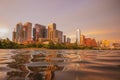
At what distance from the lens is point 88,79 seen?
3295 mm

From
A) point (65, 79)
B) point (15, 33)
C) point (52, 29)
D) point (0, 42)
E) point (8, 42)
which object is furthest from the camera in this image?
point (52, 29)

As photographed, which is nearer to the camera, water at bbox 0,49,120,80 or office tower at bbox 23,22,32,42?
water at bbox 0,49,120,80

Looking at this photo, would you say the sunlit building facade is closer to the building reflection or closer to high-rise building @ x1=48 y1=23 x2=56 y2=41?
high-rise building @ x1=48 y1=23 x2=56 y2=41

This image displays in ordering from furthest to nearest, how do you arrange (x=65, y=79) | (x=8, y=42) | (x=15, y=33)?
(x=15, y=33), (x=8, y=42), (x=65, y=79)

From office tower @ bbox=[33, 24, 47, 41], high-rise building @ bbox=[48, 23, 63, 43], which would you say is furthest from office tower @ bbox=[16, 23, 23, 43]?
high-rise building @ bbox=[48, 23, 63, 43]

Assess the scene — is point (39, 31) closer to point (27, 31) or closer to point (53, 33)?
point (27, 31)

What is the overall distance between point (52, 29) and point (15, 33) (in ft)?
119

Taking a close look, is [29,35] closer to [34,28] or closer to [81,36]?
[34,28]

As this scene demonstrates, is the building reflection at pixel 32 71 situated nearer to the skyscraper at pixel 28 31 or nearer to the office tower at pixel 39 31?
the office tower at pixel 39 31

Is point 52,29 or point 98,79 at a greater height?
point 52,29

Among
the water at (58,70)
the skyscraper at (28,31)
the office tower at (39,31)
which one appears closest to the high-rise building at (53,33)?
the office tower at (39,31)

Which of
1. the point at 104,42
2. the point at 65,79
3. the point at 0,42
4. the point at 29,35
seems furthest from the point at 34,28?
the point at 65,79

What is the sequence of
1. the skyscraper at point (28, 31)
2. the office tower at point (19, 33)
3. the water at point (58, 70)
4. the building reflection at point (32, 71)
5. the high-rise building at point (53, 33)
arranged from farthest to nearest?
the high-rise building at point (53, 33) → the skyscraper at point (28, 31) → the office tower at point (19, 33) → the water at point (58, 70) → the building reflection at point (32, 71)

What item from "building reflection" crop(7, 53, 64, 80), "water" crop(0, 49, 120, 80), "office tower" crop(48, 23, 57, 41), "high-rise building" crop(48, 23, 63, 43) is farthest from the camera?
"high-rise building" crop(48, 23, 63, 43)
